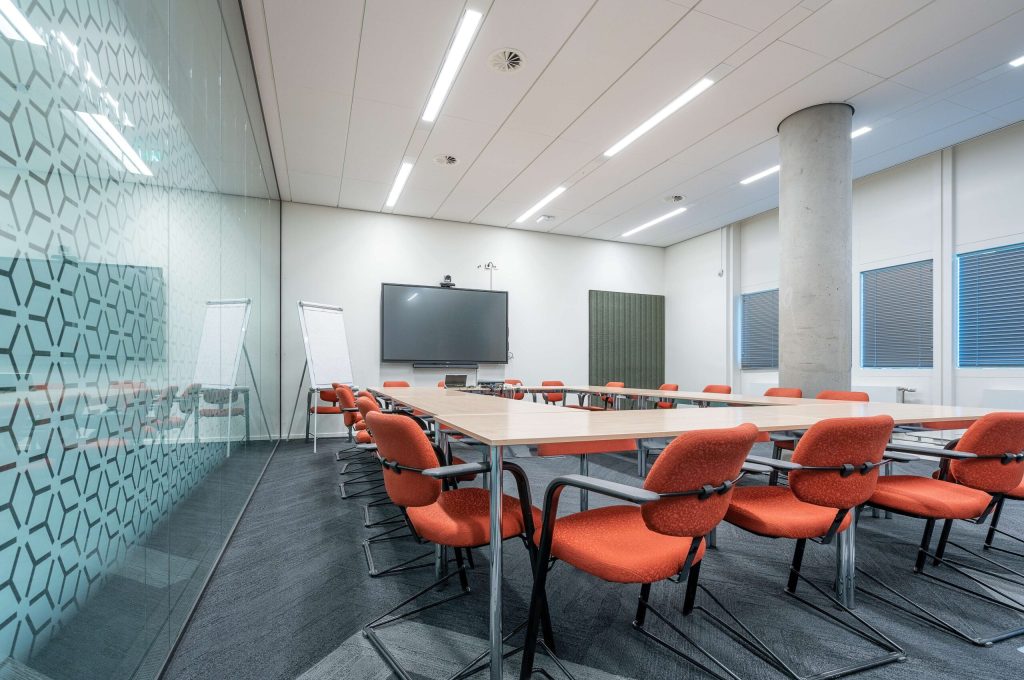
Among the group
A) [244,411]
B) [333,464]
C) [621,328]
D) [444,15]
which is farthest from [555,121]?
Result: [621,328]

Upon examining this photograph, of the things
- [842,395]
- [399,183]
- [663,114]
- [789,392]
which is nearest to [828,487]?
[842,395]

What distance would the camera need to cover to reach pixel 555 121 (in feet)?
14.7

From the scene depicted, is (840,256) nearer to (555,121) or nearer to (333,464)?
(555,121)

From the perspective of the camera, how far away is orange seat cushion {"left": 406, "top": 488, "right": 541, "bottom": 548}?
154 centimetres

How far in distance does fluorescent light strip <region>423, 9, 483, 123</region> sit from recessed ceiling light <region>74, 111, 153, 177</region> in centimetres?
255

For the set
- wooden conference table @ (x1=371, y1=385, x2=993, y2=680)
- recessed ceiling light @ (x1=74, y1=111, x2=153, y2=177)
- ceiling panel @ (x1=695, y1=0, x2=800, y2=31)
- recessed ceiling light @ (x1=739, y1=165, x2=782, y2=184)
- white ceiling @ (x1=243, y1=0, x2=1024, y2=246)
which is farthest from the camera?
recessed ceiling light @ (x1=739, y1=165, x2=782, y2=184)

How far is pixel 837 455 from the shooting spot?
156cm

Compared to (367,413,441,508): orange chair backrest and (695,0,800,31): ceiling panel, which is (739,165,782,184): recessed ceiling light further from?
(367,413,441,508): orange chair backrest

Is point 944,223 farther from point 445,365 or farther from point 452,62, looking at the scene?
point 445,365

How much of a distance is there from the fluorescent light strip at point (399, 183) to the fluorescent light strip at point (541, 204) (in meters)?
1.91

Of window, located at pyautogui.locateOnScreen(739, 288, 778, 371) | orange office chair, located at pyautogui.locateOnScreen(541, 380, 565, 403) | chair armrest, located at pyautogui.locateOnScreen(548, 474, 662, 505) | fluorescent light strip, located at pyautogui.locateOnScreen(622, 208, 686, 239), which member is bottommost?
orange office chair, located at pyautogui.locateOnScreen(541, 380, 565, 403)

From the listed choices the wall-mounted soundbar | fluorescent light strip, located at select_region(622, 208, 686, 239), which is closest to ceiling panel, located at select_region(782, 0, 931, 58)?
fluorescent light strip, located at select_region(622, 208, 686, 239)

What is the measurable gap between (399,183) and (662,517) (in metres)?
5.64

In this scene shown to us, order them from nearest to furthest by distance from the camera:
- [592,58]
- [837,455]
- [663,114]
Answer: [837,455], [592,58], [663,114]
